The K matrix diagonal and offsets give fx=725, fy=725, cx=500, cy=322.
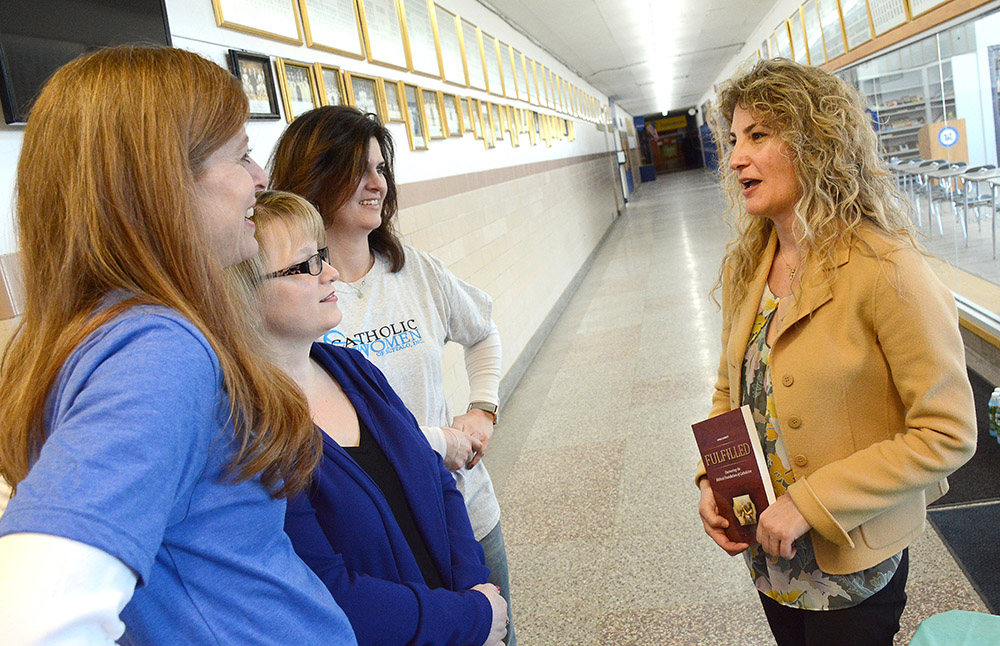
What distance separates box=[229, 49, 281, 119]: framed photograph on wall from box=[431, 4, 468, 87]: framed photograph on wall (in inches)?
92.4

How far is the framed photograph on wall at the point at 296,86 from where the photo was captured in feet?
9.80

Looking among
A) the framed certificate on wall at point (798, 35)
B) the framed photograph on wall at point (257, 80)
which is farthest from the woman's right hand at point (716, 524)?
the framed certificate on wall at point (798, 35)

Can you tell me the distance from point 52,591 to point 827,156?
55.6 inches

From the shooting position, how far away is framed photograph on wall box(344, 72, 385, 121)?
359cm

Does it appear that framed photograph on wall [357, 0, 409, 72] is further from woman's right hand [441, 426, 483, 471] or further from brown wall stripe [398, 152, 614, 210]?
woman's right hand [441, 426, 483, 471]

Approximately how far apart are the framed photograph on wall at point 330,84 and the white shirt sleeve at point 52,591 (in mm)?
2982

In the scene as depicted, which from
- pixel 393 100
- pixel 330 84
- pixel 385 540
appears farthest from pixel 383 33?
pixel 385 540

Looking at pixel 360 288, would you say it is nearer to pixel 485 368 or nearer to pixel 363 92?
pixel 485 368

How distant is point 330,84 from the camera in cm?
341

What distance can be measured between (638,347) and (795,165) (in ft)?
15.6

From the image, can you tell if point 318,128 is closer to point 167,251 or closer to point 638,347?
point 167,251

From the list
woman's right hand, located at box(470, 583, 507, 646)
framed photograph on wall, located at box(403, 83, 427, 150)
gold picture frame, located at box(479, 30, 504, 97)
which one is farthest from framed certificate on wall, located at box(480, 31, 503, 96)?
woman's right hand, located at box(470, 583, 507, 646)

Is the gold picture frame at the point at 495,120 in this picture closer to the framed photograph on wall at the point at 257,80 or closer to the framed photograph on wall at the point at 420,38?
the framed photograph on wall at the point at 420,38

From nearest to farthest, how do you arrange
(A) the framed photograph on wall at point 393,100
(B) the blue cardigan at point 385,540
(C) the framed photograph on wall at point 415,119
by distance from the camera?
(B) the blue cardigan at point 385,540 → (A) the framed photograph on wall at point 393,100 → (C) the framed photograph on wall at point 415,119
